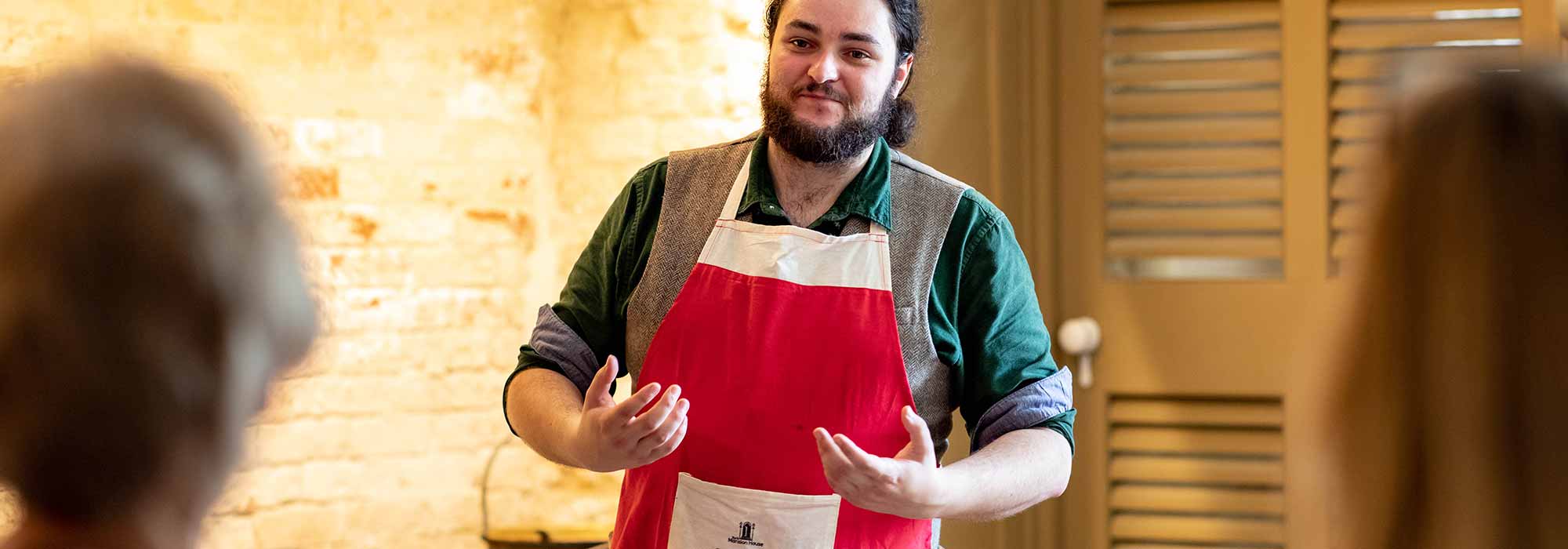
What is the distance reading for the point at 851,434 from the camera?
171cm

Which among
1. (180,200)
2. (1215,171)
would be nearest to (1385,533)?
(180,200)

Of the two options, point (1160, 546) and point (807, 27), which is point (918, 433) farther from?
point (1160, 546)

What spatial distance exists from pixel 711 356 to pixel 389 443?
1.62 meters

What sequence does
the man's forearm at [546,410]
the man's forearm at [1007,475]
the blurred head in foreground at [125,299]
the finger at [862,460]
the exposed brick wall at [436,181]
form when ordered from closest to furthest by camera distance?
the blurred head in foreground at [125,299]
the finger at [862,460]
the man's forearm at [1007,475]
the man's forearm at [546,410]
the exposed brick wall at [436,181]

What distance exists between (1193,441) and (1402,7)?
89 cm

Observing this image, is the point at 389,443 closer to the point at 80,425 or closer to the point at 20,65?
the point at 20,65

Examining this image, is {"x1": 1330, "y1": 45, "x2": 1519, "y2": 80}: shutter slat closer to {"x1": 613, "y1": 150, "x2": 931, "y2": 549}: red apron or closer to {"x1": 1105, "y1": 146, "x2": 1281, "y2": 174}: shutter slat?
{"x1": 613, "y1": 150, "x2": 931, "y2": 549}: red apron

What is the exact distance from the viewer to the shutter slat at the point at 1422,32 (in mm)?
2475

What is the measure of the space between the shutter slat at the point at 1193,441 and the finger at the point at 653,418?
150 centimetres

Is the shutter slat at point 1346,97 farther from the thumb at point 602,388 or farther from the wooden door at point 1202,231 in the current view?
the thumb at point 602,388

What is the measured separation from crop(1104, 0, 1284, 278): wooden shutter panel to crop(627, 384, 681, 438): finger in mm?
1516

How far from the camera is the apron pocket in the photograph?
1.70 metres

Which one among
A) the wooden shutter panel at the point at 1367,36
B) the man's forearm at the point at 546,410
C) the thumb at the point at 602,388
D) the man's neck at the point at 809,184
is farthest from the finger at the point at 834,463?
the wooden shutter panel at the point at 1367,36

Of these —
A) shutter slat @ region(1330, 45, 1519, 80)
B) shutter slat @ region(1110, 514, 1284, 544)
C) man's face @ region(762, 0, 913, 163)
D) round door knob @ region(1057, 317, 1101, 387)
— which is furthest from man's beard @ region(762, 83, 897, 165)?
shutter slat @ region(1110, 514, 1284, 544)
